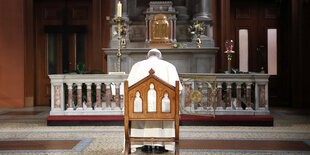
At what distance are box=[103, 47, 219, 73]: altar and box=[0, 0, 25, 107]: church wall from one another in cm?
316

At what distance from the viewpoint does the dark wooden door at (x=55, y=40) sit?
36.3 ft

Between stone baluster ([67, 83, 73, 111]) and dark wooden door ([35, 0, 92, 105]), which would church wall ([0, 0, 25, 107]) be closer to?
dark wooden door ([35, 0, 92, 105])

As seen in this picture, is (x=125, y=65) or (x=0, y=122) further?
(x=125, y=65)

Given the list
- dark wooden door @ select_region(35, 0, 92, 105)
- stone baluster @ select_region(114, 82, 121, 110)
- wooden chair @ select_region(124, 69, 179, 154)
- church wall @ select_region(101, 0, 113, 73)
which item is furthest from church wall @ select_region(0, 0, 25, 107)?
wooden chair @ select_region(124, 69, 179, 154)

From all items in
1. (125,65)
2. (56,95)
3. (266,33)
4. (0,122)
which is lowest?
(0,122)

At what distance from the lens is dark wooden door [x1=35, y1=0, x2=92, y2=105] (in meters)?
11.1

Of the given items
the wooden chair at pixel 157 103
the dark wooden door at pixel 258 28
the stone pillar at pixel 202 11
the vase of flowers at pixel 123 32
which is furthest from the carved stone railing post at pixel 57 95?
the dark wooden door at pixel 258 28

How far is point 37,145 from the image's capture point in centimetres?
490

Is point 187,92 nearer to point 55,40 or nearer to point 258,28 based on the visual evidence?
point 258,28

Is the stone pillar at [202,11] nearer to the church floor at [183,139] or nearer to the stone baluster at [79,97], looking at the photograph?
the church floor at [183,139]

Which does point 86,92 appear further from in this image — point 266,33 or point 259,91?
point 266,33

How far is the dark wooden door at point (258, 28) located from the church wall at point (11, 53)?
6.77 metres

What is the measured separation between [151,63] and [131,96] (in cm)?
92

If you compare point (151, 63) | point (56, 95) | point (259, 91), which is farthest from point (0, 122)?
point (259, 91)
